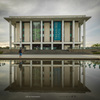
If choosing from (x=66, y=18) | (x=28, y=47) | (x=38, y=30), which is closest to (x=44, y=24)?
(x=38, y=30)

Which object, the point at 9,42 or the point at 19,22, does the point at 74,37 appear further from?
the point at 9,42

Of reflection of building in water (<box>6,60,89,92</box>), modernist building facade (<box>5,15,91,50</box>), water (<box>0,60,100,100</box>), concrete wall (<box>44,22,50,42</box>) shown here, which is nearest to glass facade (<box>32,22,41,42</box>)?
modernist building facade (<box>5,15,91,50</box>)

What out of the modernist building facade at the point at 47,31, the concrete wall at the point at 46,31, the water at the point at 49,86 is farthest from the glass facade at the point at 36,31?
the water at the point at 49,86

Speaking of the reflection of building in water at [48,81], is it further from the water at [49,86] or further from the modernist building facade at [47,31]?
the modernist building facade at [47,31]

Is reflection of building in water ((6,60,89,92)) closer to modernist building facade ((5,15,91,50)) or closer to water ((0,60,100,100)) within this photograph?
water ((0,60,100,100))

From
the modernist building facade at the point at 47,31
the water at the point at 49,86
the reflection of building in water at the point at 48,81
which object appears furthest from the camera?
the modernist building facade at the point at 47,31

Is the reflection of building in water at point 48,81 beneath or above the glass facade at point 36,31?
→ beneath

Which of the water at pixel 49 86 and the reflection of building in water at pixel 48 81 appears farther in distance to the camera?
the reflection of building in water at pixel 48 81

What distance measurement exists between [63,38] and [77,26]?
43.1 feet

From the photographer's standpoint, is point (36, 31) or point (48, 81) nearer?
point (48, 81)

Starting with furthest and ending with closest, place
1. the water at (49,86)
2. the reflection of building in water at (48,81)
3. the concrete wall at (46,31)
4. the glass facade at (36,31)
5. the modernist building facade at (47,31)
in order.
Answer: the glass facade at (36,31) → the concrete wall at (46,31) → the modernist building facade at (47,31) → the reflection of building in water at (48,81) → the water at (49,86)

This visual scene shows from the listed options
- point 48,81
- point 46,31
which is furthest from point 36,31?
point 48,81

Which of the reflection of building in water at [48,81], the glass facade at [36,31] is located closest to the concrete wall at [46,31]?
the glass facade at [36,31]

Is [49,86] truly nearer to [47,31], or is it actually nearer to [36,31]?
[47,31]
